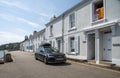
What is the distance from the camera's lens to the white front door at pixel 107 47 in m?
14.4

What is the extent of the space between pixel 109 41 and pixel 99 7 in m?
4.08

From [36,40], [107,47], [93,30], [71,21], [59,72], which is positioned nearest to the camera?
[59,72]

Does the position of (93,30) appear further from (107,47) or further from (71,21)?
(71,21)

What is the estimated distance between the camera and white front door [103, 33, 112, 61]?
47.2ft

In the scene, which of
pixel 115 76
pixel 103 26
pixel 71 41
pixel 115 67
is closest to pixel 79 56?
pixel 71 41

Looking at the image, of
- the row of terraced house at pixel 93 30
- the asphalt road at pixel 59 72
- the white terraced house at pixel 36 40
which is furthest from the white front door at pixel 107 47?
the white terraced house at pixel 36 40

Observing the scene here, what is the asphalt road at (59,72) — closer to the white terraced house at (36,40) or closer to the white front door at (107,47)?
the white front door at (107,47)

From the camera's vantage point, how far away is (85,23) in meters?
17.6

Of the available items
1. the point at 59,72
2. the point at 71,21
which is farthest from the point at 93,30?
the point at 59,72

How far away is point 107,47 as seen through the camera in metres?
14.7

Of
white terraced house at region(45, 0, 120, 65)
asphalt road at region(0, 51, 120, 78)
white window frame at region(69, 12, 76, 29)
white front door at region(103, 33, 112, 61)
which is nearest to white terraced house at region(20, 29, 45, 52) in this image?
white terraced house at region(45, 0, 120, 65)

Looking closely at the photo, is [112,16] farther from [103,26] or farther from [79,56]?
[79,56]

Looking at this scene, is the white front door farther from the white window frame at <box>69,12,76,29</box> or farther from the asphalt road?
the white window frame at <box>69,12,76,29</box>

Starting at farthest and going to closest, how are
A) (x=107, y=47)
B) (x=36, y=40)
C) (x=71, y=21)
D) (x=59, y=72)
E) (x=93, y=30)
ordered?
(x=36, y=40) < (x=71, y=21) < (x=93, y=30) < (x=107, y=47) < (x=59, y=72)
